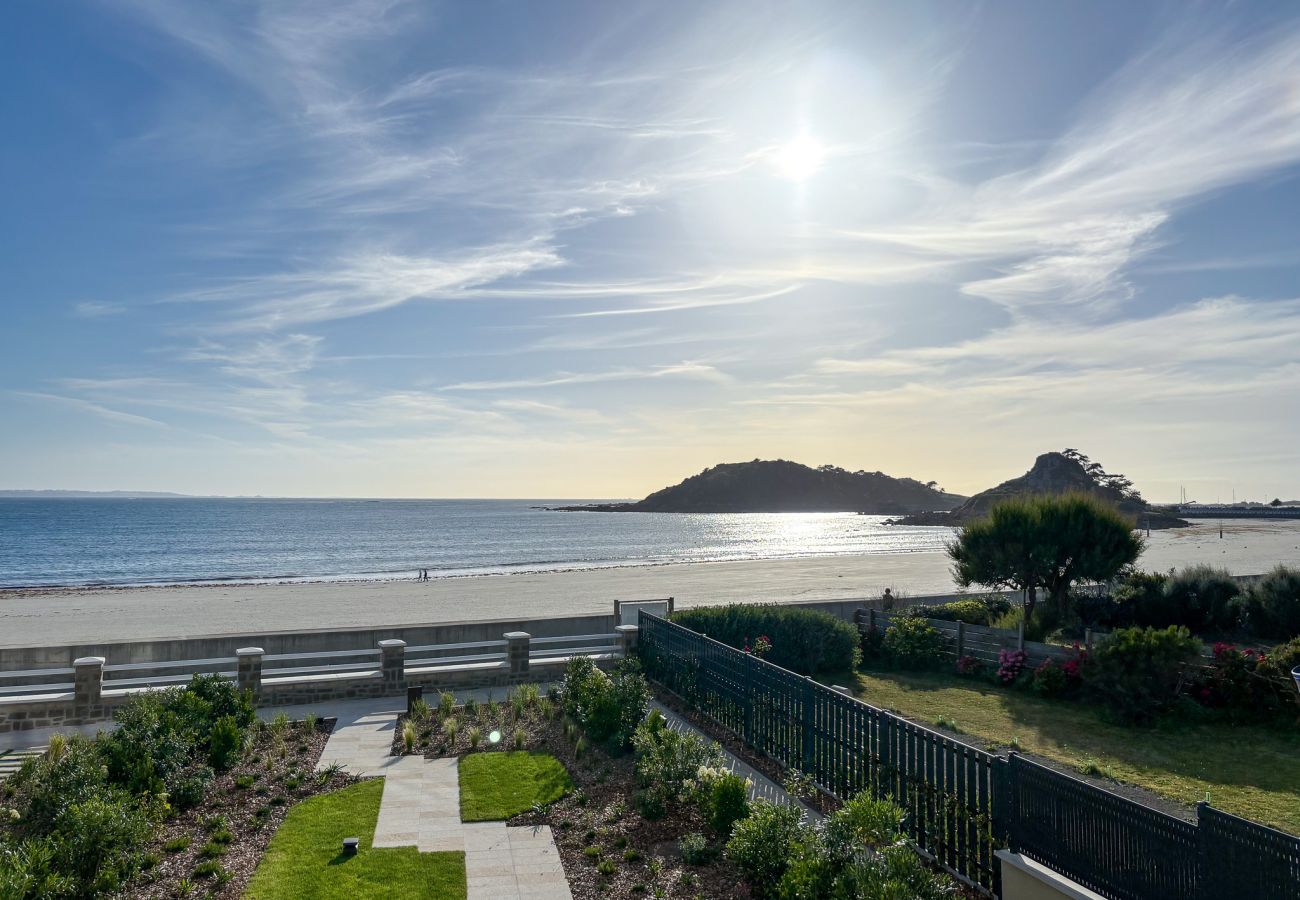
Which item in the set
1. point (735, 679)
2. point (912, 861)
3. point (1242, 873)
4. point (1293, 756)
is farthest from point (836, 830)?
point (1293, 756)

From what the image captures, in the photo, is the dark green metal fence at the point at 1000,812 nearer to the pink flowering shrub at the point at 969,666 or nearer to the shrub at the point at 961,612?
the pink flowering shrub at the point at 969,666

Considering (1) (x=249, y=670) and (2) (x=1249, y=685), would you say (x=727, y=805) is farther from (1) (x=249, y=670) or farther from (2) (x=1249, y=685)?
(2) (x=1249, y=685)

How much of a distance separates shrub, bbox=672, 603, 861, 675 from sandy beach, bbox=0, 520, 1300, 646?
16.3 m

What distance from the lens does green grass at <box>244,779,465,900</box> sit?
7461mm

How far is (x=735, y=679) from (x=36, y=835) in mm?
8387

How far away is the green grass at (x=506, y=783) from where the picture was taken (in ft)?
31.3

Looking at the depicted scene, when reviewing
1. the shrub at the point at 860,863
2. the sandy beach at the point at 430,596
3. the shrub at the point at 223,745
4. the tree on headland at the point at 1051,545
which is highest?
the tree on headland at the point at 1051,545

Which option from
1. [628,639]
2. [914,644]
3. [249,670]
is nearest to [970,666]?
[914,644]

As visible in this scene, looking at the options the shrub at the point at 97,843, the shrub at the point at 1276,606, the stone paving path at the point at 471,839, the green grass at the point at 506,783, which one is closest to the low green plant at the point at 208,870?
the shrub at the point at 97,843

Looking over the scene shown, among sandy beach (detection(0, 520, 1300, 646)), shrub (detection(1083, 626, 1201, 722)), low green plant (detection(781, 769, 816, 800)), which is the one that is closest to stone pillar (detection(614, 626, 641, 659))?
low green plant (detection(781, 769, 816, 800))

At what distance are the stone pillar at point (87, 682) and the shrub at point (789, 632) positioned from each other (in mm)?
10577

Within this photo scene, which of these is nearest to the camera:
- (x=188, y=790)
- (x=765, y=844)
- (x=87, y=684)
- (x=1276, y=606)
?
(x=765, y=844)

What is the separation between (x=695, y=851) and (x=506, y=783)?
130 inches

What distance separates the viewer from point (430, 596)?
150 ft
